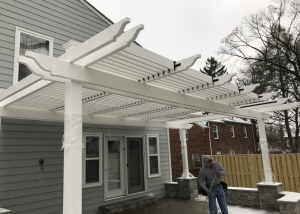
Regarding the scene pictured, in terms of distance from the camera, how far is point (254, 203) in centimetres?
684

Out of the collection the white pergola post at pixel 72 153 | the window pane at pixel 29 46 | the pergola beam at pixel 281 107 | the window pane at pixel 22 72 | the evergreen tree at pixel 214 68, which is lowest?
the white pergola post at pixel 72 153

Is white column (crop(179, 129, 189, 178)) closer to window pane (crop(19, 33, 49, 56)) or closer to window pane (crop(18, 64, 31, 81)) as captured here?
window pane (crop(19, 33, 49, 56))

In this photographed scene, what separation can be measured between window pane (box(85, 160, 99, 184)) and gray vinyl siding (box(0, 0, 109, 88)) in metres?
2.92

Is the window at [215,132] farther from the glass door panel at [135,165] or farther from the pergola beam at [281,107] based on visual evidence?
the pergola beam at [281,107]

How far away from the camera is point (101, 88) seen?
341 cm

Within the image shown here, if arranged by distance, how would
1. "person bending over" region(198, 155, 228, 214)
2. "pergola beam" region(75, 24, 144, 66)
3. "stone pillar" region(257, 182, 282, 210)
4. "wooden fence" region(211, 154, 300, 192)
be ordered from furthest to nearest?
"wooden fence" region(211, 154, 300, 192) < "stone pillar" region(257, 182, 282, 210) < "person bending over" region(198, 155, 228, 214) < "pergola beam" region(75, 24, 144, 66)

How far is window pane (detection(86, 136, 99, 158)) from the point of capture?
6.96 m

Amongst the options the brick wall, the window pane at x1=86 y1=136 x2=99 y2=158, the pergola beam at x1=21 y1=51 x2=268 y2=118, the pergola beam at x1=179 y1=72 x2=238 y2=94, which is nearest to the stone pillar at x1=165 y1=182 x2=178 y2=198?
the window pane at x1=86 y1=136 x2=99 y2=158

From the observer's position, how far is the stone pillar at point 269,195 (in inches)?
252

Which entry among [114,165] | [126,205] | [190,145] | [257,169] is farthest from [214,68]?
[126,205]

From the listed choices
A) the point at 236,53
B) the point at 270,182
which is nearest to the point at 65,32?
the point at 270,182

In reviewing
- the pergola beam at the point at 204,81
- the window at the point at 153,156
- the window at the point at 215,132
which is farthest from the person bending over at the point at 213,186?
the window at the point at 215,132

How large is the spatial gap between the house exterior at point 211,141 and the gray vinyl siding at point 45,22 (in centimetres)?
960

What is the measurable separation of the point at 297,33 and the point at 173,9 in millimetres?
7711
